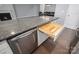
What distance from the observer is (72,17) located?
2855mm

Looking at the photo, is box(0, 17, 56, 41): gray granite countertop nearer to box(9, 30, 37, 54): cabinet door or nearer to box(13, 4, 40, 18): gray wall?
box(9, 30, 37, 54): cabinet door

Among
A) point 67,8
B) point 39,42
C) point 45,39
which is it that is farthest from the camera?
point 67,8

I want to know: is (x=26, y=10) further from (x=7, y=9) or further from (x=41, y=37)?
(x=41, y=37)

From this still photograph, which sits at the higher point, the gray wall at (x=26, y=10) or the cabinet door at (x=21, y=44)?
the gray wall at (x=26, y=10)

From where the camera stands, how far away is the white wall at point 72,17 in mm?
2678

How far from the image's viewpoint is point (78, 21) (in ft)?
8.70

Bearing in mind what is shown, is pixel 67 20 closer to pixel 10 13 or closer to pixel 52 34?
pixel 52 34

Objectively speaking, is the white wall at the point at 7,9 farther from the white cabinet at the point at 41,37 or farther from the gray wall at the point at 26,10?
the white cabinet at the point at 41,37

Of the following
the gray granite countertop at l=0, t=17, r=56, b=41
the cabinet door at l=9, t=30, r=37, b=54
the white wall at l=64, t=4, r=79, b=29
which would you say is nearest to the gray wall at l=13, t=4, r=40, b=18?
the gray granite countertop at l=0, t=17, r=56, b=41

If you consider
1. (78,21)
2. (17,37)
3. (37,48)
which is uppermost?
(17,37)

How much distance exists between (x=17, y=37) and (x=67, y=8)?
289 cm

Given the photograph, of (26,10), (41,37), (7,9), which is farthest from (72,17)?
(7,9)

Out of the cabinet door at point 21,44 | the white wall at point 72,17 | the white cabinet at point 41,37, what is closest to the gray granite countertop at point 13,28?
the cabinet door at point 21,44
